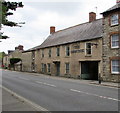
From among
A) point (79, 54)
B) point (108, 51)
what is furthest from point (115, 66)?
point (79, 54)

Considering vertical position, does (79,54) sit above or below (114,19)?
below

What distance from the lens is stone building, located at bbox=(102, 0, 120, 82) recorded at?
21.0 metres

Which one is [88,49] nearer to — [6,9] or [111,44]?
[111,44]

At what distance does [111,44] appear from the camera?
2181 centimetres

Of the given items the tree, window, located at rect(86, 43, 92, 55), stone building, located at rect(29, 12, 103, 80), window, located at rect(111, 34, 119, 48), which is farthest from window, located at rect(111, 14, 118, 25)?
the tree

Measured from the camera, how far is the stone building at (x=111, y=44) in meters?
21.0

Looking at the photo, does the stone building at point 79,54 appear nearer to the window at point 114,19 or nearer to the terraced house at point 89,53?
the terraced house at point 89,53

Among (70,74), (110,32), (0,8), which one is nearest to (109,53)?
(110,32)

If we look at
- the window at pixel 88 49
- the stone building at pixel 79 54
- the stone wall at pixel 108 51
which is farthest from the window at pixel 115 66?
the window at pixel 88 49

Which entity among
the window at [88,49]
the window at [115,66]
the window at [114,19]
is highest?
the window at [114,19]

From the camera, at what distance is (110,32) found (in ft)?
72.1

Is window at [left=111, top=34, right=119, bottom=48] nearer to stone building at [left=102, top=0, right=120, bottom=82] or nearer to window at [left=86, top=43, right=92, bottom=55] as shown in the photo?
stone building at [left=102, top=0, right=120, bottom=82]

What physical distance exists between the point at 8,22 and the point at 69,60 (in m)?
20.2

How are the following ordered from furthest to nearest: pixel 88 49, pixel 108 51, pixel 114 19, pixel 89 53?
1. pixel 88 49
2. pixel 89 53
3. pixel 108 51
4. pixel 114 19
